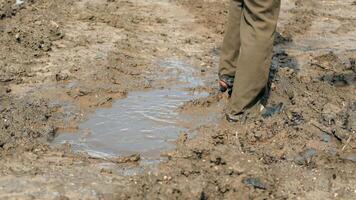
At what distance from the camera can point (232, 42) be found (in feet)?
14.7

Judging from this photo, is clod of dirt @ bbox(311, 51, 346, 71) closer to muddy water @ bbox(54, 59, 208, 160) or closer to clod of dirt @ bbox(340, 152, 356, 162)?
muddy water @ bbox(54, 59, 208, 160)

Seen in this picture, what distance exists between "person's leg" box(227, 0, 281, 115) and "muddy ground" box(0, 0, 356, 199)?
24cm

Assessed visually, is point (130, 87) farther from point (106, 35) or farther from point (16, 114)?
point (106, 35)

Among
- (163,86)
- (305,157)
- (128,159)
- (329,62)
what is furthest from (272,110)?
(329,62)

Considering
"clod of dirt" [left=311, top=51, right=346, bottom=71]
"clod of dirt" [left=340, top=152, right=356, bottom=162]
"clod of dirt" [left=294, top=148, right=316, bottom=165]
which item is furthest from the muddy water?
"clod of dirt" [left=311, top=51, right=346, bottom=71]

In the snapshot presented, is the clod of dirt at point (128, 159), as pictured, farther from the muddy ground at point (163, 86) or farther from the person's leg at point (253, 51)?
the person's leg at point (253, 51)

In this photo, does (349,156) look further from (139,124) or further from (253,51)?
(139,124)

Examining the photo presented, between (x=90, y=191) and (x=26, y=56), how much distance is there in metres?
2.69

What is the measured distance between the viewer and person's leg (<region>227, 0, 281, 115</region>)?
3896mm

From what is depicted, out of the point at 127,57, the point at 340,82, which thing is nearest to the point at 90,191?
the point at 127,57

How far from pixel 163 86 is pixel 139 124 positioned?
82cm

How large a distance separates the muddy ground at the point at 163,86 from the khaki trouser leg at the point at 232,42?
0.95ft

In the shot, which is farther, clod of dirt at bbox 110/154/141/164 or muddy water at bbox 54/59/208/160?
muddy water at bbox 54/59/208/160

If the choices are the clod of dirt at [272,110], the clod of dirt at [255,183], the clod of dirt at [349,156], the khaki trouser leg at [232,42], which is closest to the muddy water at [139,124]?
the khaki trouser leg at [232,42]
